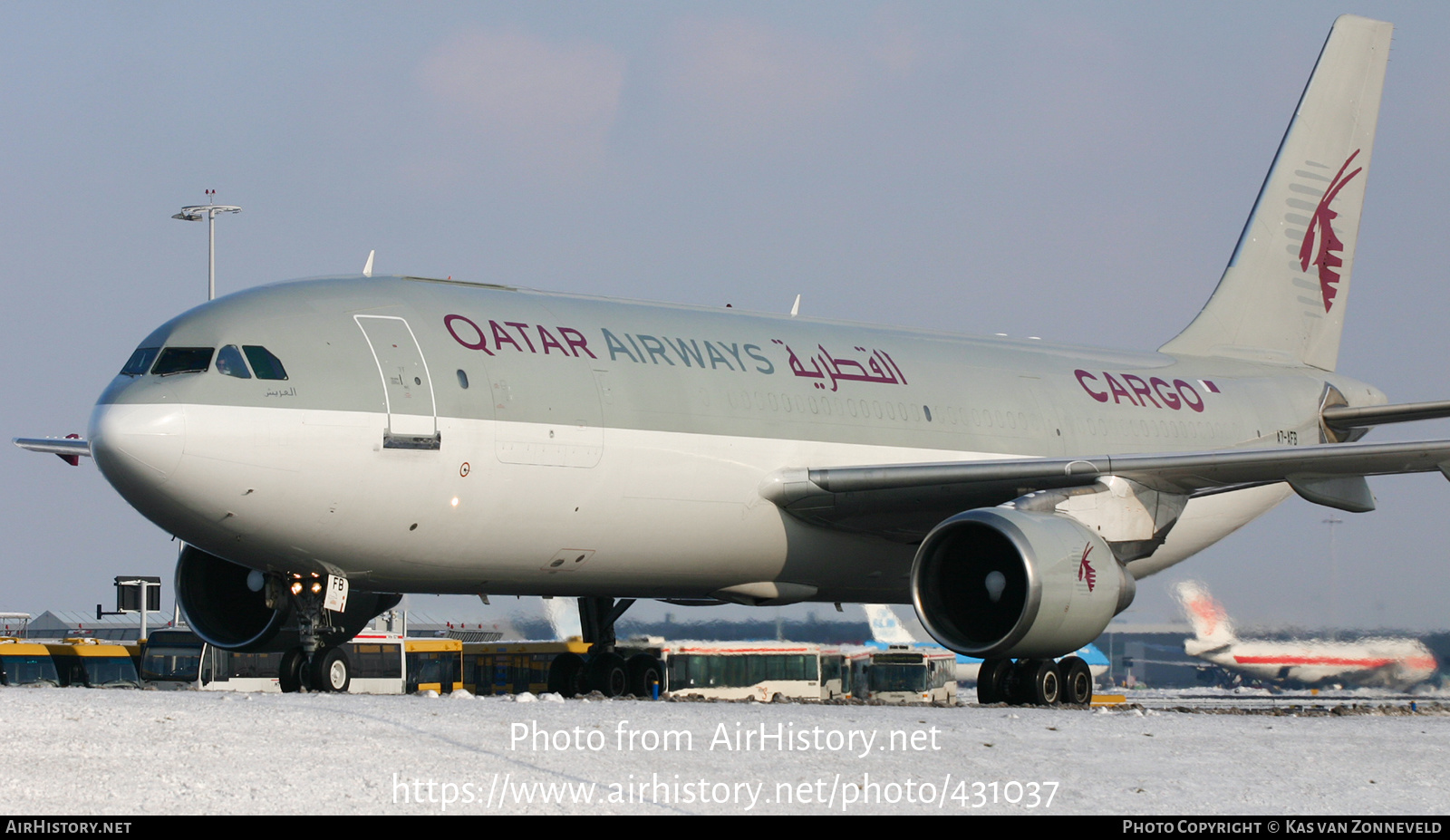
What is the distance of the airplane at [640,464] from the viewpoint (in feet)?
42.3

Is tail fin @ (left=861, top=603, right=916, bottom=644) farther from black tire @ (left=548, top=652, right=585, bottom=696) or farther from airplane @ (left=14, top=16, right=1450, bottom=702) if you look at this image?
black tire @ (left=548, top=652, right=585, bottom=696)

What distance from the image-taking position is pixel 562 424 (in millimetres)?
14195

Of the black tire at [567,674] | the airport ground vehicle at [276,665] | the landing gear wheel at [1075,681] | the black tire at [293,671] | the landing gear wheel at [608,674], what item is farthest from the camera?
the airport ground vehicle at [276,665]

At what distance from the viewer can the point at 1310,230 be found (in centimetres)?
2373

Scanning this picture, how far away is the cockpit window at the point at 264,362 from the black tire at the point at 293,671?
98.4 inches

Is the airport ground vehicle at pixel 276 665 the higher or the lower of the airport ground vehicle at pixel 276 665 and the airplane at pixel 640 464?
the lower

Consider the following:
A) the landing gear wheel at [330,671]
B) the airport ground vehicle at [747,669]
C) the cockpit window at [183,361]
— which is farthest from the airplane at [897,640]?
the cockpit window at [183,361]

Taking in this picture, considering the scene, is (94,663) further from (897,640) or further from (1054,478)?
(897,640)

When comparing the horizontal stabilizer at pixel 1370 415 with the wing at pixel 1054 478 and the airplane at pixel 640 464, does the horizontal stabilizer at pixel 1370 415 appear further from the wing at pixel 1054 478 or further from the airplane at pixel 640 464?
the wing at pixel 1054 478

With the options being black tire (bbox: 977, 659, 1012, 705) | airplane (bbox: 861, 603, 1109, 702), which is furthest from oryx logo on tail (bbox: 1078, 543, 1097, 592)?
airplane (bbox: 861, 603, 1109, 702)

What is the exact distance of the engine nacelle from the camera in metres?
14.5
